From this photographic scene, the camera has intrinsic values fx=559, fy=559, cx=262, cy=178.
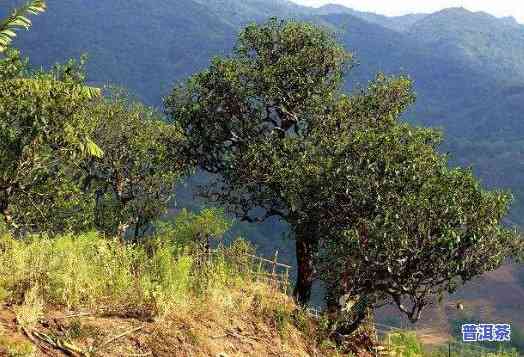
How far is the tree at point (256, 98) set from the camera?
2589 cm

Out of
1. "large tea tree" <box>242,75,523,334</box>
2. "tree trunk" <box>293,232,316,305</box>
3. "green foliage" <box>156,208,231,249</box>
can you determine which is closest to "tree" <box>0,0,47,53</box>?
"large tea tree" <box>242,75,523,334</box>

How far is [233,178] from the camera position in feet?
87.6

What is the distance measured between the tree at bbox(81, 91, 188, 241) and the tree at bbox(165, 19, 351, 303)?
1447cm

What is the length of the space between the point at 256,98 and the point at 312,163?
594 cm

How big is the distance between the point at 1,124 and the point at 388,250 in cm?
1842

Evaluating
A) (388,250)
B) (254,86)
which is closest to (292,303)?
(388,250)

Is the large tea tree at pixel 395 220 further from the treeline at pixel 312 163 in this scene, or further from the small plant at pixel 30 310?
the small plant at pixel 30 310

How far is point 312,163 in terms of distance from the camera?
2253cm

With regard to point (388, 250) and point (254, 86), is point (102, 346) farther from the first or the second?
point (254, 86)

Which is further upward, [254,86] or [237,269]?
[254,86]

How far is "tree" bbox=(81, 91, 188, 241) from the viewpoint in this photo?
4284 cm

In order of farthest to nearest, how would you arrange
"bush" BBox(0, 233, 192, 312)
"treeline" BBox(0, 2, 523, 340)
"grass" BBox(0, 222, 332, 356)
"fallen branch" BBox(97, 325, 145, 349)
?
"treeline" BBox(0, 2, 523, 340) < "bush" BBox(0, 233, 192, 312) < "grass" BBox(0, 222, 332, 356) < "fallen branch" BBox(97, 325, 145, 349)

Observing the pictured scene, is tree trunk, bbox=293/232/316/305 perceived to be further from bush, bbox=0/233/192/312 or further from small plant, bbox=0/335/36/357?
small plant, bbox=0/335/36/357

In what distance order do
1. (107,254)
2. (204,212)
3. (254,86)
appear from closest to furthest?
(107,254), (254,86), (204,212)
